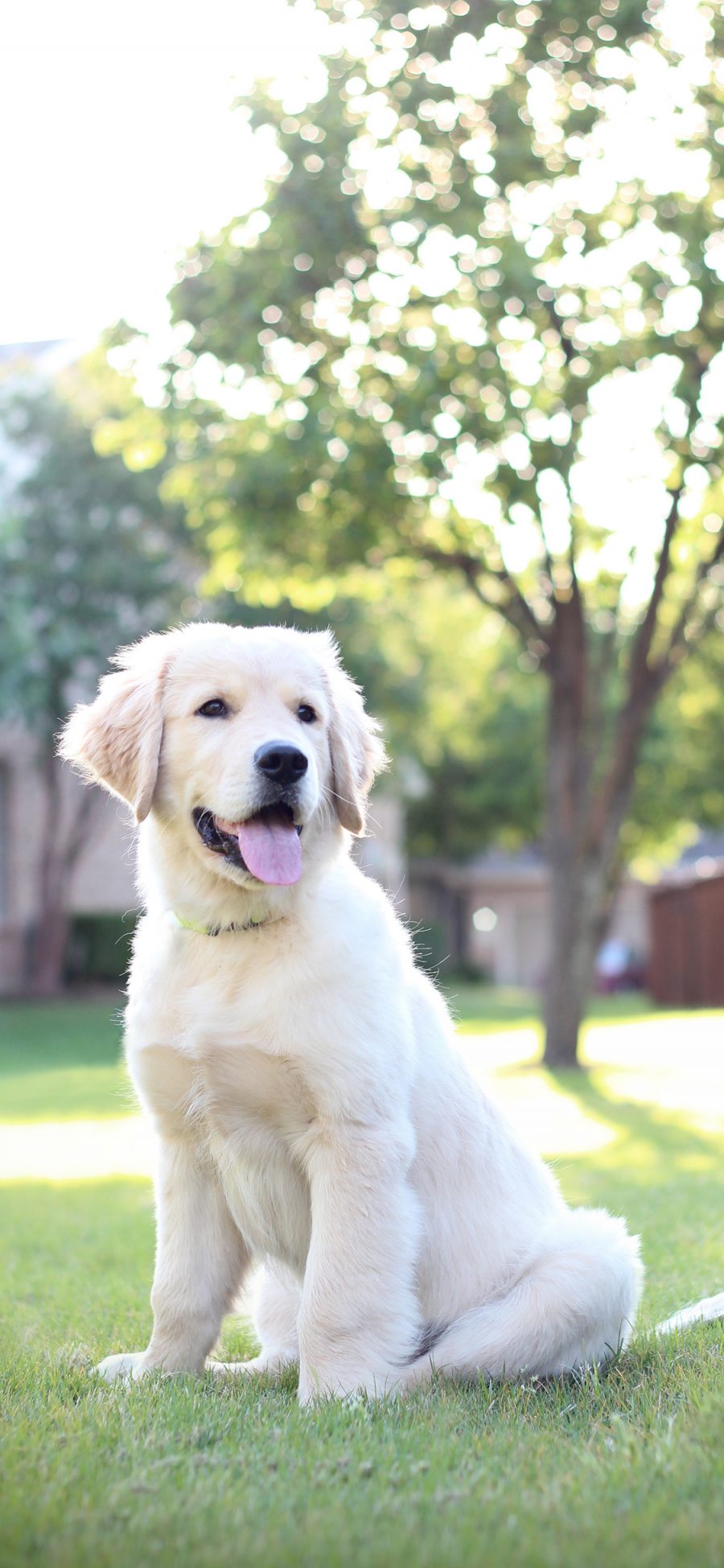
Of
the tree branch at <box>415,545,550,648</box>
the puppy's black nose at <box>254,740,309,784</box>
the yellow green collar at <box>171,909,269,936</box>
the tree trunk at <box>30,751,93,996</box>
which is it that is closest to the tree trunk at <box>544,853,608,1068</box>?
the tree branch at <box>415,545,550,648</box>

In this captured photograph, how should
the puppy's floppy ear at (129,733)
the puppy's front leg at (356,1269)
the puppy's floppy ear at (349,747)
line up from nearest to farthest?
1. the puppy's front leg at (356,1269)
2. the puppy's floppy ear at (129,733)
3. the puppy's floppy ear at (349,747)

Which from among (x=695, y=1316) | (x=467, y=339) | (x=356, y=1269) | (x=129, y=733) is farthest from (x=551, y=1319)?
(x=467, y=339)

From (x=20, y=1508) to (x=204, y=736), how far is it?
196 centimetres

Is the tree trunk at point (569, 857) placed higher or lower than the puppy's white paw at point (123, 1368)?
higher

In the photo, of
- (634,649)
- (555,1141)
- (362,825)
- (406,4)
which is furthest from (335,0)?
(362,825)

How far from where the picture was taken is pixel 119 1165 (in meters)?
9.82

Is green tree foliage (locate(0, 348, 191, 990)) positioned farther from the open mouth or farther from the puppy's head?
the open mouth

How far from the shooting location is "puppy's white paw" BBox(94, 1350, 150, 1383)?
369 centimetres

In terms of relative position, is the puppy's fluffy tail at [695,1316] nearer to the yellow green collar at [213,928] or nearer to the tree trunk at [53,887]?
the yellow green collar at [213,928]

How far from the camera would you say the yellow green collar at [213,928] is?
375 centimetres

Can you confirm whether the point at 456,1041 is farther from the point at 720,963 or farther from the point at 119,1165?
the point at 720,963

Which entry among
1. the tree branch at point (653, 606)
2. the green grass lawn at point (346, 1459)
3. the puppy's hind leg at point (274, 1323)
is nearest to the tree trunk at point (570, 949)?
the tree branch at point (653, 606)

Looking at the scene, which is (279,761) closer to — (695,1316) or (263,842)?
(263,842)

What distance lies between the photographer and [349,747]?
4.13 meters
